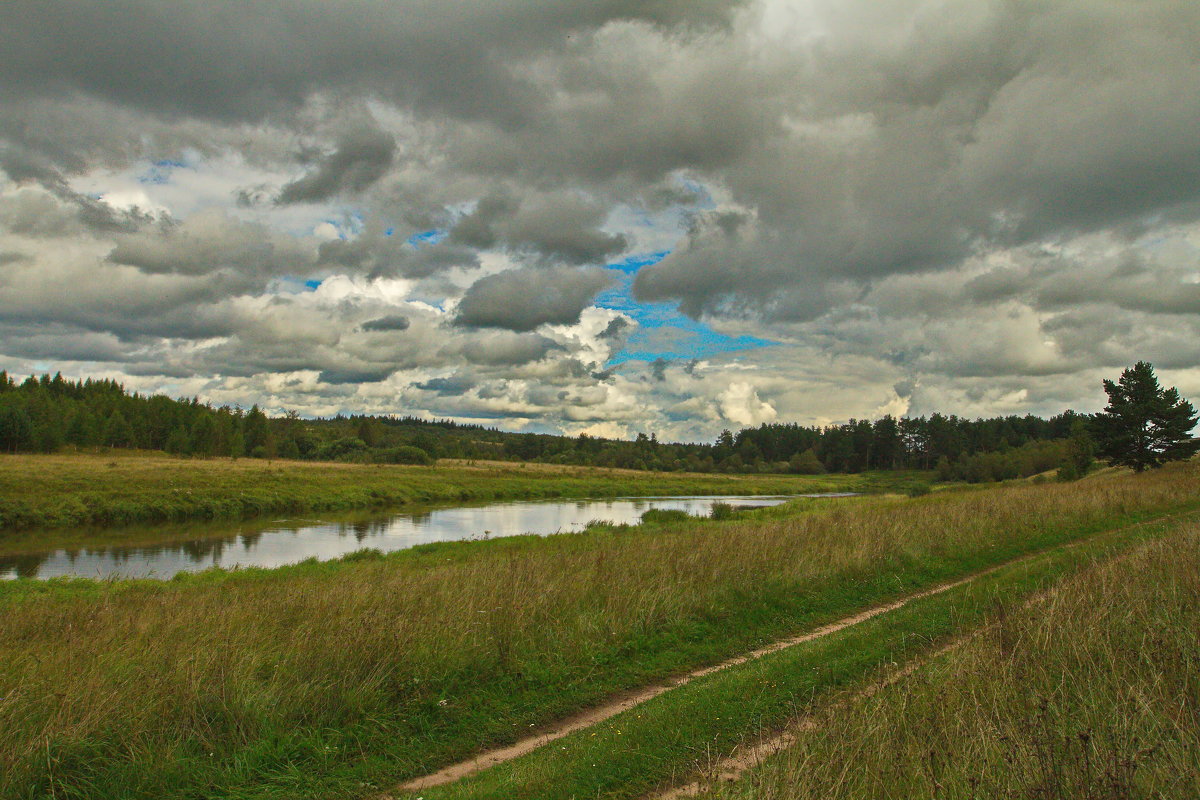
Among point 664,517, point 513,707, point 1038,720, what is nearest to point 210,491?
point 664,517

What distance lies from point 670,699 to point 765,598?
4839 millimetres

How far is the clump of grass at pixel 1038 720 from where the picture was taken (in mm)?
4027

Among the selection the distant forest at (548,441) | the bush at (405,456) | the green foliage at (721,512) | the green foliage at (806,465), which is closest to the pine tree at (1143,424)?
the distant forest at (548,441)

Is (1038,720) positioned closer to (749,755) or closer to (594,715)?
(749,755)

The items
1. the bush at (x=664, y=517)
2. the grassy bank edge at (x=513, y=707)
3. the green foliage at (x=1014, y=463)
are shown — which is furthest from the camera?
the green foliage at (x=1014, y=463)

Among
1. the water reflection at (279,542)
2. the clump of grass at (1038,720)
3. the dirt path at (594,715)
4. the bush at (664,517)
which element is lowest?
the water reflection at (279,542)

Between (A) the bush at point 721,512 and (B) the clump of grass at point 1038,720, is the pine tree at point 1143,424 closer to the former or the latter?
(A) the bush at point 721,512

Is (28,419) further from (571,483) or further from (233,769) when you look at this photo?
(233,769)

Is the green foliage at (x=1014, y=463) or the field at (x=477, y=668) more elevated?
the green foliage at (x=1014, y=463)

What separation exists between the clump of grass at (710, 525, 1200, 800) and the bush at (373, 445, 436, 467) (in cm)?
10402

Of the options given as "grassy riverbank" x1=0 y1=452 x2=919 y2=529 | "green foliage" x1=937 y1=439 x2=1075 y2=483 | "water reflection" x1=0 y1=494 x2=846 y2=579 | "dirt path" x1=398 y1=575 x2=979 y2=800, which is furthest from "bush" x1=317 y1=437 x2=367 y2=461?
"dirt path" x1=398 y1=575 x2=979 y2=800

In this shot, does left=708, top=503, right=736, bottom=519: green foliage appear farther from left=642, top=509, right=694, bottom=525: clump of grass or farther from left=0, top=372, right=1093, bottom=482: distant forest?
left=0, top=372, right=1093, bottom=482: distant forest

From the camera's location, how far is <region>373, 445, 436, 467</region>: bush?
4213 inches

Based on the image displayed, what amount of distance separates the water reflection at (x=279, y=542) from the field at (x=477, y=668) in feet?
42.6
